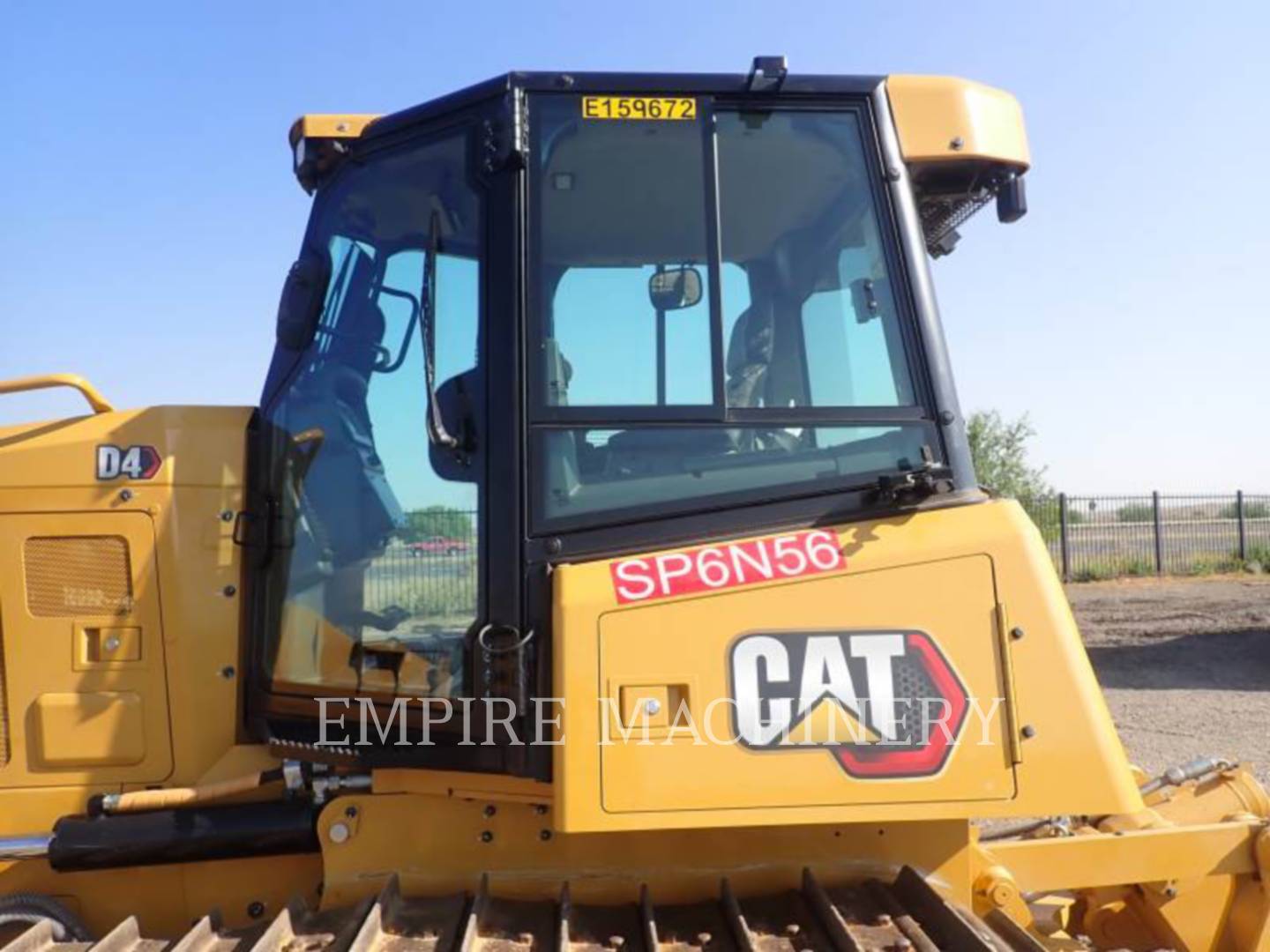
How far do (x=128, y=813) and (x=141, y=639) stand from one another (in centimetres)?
44

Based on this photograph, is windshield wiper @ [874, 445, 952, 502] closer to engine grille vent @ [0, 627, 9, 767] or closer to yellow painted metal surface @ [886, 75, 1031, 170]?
yellow painted metal surface @ [886, 75, 1031, 170]

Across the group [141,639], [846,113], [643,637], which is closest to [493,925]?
[643,637]

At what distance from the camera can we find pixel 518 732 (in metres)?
2.33

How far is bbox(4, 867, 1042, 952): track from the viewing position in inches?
85.1

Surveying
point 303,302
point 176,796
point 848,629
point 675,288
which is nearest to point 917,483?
point 848,629

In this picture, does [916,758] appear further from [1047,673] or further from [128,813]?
[128,813]

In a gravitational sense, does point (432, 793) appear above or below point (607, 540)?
below

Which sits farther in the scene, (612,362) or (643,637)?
(612,362)

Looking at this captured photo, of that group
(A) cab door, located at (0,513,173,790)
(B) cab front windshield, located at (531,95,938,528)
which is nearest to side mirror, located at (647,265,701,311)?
(B) cab front windshield, located at (531,95,938,528)

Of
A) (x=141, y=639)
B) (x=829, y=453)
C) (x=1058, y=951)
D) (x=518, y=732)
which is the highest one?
(x=829, y=453)

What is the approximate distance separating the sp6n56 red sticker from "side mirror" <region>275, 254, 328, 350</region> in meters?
1.08

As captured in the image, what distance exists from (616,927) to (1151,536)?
73.8 feet

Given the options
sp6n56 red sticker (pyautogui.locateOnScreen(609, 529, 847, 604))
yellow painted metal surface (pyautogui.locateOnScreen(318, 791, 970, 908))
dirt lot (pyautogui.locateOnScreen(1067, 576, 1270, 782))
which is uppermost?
sp6n56 red sticker (pyautogui.locateOnScreen(609, 529, 847, 604))

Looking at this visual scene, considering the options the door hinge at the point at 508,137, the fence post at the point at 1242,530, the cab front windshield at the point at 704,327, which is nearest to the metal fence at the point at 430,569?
the cab front windshield at the point at 704,327
